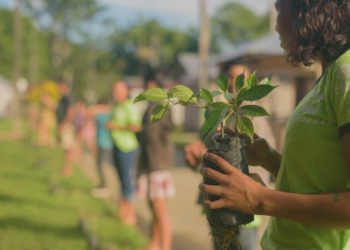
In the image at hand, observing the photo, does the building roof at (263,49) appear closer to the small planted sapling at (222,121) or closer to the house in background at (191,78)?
the small planted sapling at (222,121)

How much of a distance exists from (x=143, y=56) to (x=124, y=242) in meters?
61.3

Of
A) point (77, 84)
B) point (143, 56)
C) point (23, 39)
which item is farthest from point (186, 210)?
point (77, 84)

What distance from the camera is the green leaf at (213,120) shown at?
5.52 ft

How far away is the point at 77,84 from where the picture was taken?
71.2 metres

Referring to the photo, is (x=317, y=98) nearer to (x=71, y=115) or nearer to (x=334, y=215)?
(x=334, y=215)

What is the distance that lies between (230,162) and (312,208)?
0.28 meters

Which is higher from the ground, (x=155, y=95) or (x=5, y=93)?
(x=5, y=93)

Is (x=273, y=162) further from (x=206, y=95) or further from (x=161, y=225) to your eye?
(x=161, y=225)

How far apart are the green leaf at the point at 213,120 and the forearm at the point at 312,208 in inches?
10.3

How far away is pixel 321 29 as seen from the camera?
158 cm

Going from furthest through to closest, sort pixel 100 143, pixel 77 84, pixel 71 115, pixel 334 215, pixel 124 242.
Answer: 1. pixel 77 84
2. pixel 71 115
3. pixel 100 143
4. pixel 124 242
5. pixel 334 215

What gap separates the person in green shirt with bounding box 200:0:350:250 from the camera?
1.48 meters

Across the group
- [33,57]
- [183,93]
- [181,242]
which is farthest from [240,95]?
[33,57]

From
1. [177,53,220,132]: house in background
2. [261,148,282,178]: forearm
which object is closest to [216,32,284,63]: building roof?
[261,148,282,178]: forearm
